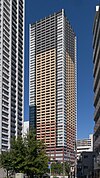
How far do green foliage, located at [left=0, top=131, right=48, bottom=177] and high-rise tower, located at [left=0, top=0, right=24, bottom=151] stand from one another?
7015 cm

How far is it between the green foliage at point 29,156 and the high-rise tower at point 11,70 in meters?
70.2

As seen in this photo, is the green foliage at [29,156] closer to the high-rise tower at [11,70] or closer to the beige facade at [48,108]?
the high-rise tower at [11,70]

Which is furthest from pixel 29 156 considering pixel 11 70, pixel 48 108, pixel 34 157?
pixel 48 108

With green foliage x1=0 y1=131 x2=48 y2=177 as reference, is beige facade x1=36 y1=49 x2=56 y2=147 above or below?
above

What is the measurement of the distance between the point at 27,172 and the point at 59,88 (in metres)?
149

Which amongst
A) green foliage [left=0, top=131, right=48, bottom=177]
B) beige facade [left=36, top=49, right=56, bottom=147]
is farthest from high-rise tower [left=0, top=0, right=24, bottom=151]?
green foliage [left=0, top=131, right=48, bottom=177]

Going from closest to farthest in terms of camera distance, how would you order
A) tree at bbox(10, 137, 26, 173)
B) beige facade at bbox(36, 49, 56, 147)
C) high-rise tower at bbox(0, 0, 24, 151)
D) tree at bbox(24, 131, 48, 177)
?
tree at bbox(24, 131, 48, 177), tree at bbox(10, 137, 26, 173), high-rise tower at bbox(0, 0, 24, 151), beige facade at bbox(36, 49, 56, 147)

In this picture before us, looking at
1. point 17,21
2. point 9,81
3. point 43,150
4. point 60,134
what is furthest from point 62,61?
point 43,150

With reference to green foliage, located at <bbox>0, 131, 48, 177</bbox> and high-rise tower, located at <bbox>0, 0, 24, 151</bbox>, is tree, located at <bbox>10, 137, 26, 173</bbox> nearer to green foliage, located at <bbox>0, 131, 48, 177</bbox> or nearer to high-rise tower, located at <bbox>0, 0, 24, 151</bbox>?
green foliage, located at <bbox>0, 131, 48, 177</bbox>

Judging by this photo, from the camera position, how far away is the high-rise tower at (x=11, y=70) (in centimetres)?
12112

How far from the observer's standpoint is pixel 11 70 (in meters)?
131

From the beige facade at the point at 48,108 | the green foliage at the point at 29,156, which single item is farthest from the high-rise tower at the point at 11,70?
the green foliage at the point at 29,156

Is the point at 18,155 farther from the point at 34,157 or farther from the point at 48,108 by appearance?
the point at 48,108

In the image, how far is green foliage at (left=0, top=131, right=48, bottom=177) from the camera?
→ 43.7 metres
